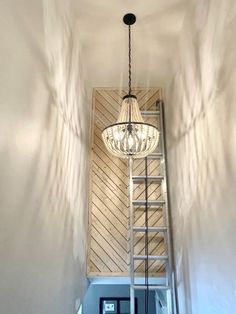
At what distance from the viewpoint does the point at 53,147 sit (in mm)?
1932

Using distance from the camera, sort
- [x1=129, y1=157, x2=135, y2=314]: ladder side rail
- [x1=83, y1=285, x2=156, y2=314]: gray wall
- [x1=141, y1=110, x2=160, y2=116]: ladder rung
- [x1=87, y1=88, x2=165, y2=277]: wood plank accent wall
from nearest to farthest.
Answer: [x1=129, y1=157, x2=135, y2=314]: ladder side rail < [x1=87, y1=88, x2=165, y2=277]: wood plank accent wall < [x1=141, y1=110, x2=160, y2=116]: ladder rung < [x1=83, y1=285, x2=156, y2=314]: gray wall

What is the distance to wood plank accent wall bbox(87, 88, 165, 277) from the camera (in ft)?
11.2

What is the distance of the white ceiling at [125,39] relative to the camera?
2.72 m

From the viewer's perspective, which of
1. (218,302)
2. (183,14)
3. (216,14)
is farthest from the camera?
(183,14)

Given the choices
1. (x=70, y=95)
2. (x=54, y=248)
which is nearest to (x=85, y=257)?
(x=54, y=248)

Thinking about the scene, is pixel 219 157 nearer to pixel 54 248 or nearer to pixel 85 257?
pixel 54 248

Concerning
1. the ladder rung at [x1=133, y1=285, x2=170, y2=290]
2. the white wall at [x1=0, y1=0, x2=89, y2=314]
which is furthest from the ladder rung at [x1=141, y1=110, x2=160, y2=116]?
the ladder rung at [x1=133, y1=285, x2=170, y2=290]

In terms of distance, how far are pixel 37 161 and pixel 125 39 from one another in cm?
211

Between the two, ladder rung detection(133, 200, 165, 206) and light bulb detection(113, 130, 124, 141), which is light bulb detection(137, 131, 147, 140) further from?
ladder rung detection(133, 200, 165, 206)

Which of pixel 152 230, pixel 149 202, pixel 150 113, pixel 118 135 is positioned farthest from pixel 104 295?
pixel 118 135

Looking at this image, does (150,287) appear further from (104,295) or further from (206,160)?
(104,295)

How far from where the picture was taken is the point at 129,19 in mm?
2830

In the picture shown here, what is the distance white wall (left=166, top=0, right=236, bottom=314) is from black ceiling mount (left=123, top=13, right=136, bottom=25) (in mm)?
499

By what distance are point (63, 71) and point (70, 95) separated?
33cm
